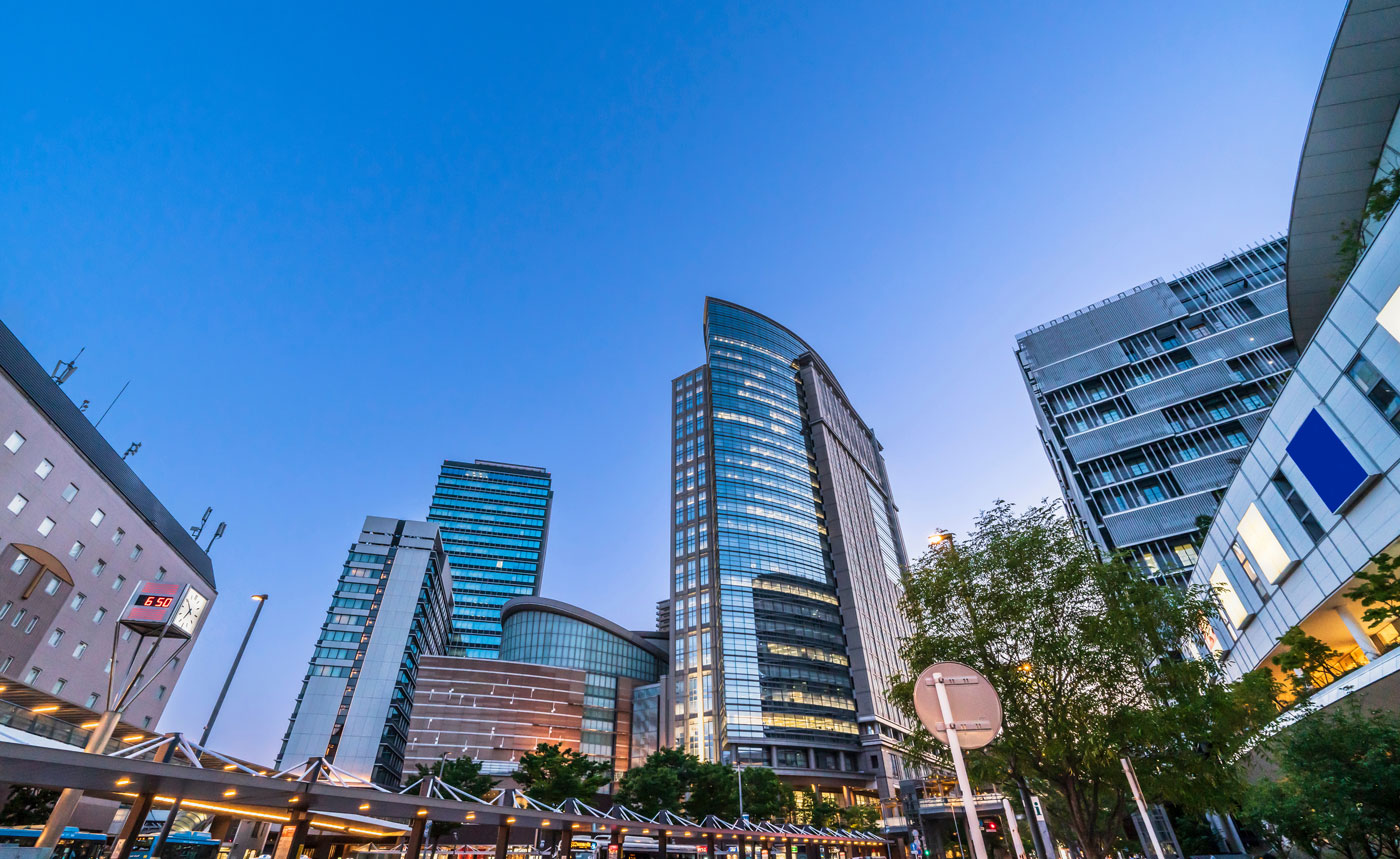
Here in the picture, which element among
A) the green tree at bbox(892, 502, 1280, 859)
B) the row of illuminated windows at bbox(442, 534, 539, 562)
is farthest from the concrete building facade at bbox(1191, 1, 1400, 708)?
the row of illuminated windows at bbox(442, 534, 539, 562)

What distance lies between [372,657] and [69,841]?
244 feet

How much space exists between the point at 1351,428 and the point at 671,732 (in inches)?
3563

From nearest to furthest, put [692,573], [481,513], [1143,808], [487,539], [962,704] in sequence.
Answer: [962,704], [1143,808], [692,573], [487,539], [481,513]

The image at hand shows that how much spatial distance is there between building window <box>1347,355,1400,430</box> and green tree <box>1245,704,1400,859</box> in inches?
356

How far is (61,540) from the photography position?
41.5 m

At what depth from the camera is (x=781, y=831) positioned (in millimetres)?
52906

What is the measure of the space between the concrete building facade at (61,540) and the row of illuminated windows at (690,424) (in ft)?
266

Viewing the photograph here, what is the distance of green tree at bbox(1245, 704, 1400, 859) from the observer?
15.0m

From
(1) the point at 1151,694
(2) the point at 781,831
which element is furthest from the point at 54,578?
(1) the point at 1151,694

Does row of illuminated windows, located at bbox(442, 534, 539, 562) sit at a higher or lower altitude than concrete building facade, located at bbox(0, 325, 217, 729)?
higher

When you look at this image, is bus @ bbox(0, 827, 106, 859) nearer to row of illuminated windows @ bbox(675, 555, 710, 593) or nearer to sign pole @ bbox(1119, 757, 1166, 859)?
sign pole @ bbox(1119, 757, 1166, 859)

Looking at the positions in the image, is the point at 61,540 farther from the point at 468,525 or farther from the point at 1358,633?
the point at 468,525

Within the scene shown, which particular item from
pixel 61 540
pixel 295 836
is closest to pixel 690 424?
pixel 61 540

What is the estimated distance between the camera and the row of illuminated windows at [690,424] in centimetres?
11982
